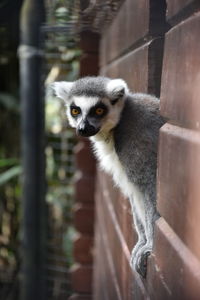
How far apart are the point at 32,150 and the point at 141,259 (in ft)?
7.39

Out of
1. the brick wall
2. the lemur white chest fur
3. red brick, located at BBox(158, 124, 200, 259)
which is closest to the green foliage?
the lemur white chest fur

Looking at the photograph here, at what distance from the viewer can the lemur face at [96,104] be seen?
6.95 feet

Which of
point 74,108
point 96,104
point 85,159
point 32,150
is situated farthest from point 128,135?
point 85,159

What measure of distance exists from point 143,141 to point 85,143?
7.61 ft

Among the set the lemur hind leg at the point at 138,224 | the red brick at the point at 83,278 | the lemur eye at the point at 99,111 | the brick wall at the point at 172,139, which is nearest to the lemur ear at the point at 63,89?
the lemur eye at the point at 99,111

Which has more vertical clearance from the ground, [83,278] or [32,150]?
[32,150]

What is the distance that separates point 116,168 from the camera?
199 centimetres

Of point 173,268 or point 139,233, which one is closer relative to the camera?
point 173,268

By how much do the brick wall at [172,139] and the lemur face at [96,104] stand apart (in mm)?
135

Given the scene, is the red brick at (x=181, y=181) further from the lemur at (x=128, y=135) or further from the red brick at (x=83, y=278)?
the red brick at (x=83, y=278)

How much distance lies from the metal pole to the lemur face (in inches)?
54.3

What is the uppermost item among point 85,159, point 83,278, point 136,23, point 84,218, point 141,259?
point 136,23

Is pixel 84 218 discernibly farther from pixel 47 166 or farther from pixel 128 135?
pixel 128 135

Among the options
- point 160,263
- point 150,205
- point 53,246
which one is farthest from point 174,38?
point 53,246
